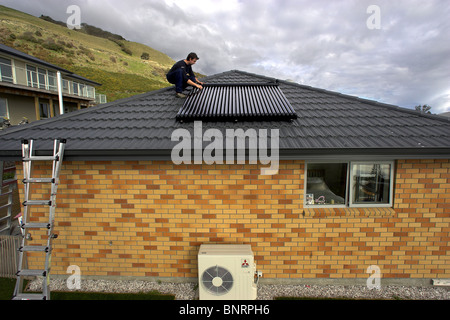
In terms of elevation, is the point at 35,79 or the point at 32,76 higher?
the point at 32,76

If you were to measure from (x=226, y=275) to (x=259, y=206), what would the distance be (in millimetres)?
1375

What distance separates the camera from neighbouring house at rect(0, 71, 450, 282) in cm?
409

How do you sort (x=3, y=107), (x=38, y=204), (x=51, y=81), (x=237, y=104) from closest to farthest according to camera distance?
(x=38, y=204) → (x=237, y=104) → (x=3, y=107) → (x=51, y=81)

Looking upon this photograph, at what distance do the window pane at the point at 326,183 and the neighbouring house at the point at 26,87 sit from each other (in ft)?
85.5

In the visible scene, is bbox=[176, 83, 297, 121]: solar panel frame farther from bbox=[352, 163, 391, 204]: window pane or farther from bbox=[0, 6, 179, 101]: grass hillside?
bbox=[0, 6, 179, 101]: grass hillside

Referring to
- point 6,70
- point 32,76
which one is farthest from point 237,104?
point 32,76

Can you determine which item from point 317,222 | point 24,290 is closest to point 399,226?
point 317,222

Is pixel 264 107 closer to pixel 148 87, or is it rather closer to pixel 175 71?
pixel 175 71

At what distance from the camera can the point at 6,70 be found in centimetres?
1942

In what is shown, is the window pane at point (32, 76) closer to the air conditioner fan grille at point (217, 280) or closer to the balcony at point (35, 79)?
the balcony at point (35, 79)

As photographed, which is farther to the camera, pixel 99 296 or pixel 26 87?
pixel 26 87

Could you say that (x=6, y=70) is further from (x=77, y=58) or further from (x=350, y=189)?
(x=77, y=58)

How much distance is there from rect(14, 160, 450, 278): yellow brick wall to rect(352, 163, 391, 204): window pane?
19 cm

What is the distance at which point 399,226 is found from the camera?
13.8ft
